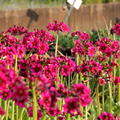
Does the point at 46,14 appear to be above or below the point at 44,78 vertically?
above

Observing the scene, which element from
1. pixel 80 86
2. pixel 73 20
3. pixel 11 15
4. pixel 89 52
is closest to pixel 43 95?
pixel 80 86

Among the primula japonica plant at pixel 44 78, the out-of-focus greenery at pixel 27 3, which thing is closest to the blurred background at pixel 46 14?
the out-of-focus greenery at pixel 27 3

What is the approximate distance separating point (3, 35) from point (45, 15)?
7189 mm

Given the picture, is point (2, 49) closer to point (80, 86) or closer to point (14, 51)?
point (14, 51)

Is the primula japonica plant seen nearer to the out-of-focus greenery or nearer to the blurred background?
the blurred background

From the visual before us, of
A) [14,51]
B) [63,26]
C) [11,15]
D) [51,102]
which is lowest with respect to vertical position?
[51,102]

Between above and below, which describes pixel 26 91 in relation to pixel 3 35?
below

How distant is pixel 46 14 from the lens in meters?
9.77

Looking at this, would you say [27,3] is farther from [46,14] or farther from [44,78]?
[44,78]

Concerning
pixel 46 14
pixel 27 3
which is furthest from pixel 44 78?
pixel 27 3

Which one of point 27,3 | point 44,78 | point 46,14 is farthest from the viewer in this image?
point 27,3

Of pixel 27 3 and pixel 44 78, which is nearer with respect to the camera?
pixel 44 78

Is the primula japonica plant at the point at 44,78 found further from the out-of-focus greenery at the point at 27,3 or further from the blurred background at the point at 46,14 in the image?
the out-of-focus greenery at the point at 27,3

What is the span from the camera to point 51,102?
1367mm
